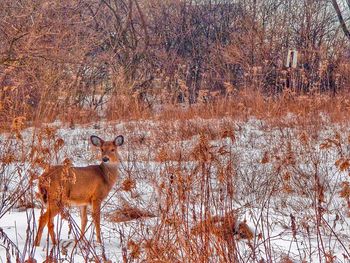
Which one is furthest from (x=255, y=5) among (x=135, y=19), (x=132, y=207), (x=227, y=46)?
(x=132, y=207)

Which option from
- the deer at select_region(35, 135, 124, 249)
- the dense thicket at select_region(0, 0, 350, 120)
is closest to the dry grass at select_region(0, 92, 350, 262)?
the deer at select_region(35, 135, 124, 249)

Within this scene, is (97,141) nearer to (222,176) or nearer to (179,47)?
(222,176)

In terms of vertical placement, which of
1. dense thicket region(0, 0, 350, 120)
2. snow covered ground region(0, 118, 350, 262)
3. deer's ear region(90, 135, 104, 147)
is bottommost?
snow covered ground region(0, 118, 350, 262)

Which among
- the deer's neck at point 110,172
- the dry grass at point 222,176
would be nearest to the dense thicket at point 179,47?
the dry grass at point 222,176

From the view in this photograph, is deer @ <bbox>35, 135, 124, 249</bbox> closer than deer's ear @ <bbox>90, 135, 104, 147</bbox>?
Yes

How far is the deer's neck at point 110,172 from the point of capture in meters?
5.19

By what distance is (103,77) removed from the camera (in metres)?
15.0

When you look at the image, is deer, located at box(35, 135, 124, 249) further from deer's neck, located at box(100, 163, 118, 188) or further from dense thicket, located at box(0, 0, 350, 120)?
dense thicket, located at box(0, 0, 350, 120)

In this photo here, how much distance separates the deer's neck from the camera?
5.19m

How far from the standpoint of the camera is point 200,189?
3895 millimetres

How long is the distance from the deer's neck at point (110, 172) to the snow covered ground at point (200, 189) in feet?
0.50

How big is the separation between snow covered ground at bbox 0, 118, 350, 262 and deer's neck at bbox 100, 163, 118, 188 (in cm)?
15

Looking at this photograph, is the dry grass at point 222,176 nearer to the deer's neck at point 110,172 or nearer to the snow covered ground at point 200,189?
the snow covered ground at point 200,189

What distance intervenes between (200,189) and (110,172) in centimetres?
156
